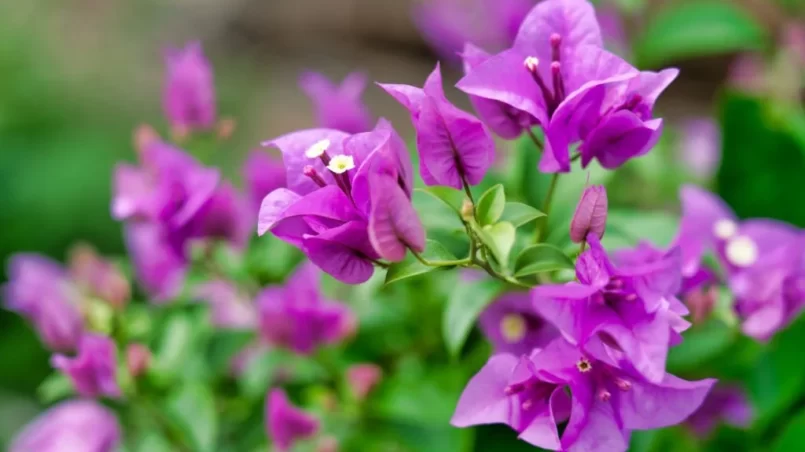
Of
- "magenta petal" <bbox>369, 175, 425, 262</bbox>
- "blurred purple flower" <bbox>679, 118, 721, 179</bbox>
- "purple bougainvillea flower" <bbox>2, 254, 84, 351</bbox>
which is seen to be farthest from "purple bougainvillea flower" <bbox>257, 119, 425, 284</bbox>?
"blurred purple flower" <bbox>679, 118, 721, 179</bbox>

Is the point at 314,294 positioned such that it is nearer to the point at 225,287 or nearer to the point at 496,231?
the point at 225,287

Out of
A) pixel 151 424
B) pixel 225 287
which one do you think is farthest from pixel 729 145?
pixel 151 424

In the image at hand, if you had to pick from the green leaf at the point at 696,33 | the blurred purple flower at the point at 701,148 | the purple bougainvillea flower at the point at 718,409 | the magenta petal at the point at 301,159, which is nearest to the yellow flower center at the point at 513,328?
the magenta petal at the point at 301,159

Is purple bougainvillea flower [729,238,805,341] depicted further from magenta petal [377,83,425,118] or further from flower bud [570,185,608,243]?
magenta petal [377,83,425,118]

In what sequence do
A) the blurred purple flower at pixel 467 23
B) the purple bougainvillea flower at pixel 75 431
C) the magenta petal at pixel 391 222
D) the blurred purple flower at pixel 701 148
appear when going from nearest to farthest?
1. the magenta petal at pixel 391 222
2. the purple bougainvillea flower at pixel 75 431
3. the blurred purple flower at pixel 467 23
4. the blurred purple flower at pixel 701 148

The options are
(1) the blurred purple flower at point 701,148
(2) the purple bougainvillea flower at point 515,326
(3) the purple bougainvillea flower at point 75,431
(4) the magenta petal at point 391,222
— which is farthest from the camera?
(1) the blurred purple flower at point 701,148

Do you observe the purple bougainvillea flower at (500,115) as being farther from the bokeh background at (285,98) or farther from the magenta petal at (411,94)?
the bokeh background at (285,98)
